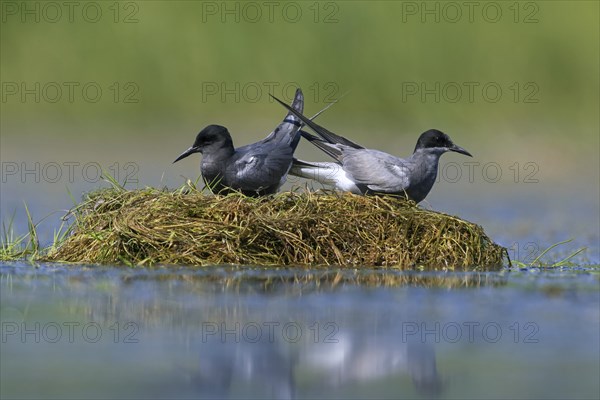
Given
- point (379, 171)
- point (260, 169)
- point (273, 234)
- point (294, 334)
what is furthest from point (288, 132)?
point (294, 334)

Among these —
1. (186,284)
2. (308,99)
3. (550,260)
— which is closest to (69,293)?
(186,284)

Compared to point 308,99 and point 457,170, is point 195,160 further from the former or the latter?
point 457,170

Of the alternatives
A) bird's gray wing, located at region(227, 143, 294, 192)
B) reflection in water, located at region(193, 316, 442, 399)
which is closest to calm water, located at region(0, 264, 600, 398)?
reflection in water, located at region(193, 316, 442, 399)

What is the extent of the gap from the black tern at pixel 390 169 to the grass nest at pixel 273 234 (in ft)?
1.55

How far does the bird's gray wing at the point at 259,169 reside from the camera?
9.22 metres

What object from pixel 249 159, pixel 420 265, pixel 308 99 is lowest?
pixel 420 265

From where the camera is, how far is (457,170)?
14.2 meters

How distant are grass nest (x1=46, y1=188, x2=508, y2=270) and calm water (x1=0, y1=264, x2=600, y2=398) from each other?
292mm

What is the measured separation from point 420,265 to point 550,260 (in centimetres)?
121

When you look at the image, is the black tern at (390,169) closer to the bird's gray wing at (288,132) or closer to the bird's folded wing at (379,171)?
the bird's folded wing at (379,171)

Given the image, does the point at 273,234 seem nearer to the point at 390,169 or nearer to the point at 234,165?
the point at 234,165

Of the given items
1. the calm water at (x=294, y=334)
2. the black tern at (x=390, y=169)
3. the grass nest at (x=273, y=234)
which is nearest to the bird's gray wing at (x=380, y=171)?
the black tern at (x=390, y=169)

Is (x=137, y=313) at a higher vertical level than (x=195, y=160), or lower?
lower

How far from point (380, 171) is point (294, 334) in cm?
341
